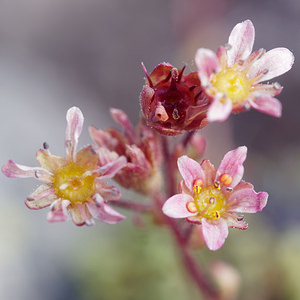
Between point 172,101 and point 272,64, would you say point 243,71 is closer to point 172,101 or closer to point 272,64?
point 272,64

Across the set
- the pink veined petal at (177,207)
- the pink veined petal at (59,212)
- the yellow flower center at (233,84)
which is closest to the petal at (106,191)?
the pink veined petal at (59,212)

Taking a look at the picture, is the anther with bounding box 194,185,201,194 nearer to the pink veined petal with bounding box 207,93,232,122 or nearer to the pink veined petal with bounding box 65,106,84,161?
the pink veined petal with bounding box 207,93,232,122

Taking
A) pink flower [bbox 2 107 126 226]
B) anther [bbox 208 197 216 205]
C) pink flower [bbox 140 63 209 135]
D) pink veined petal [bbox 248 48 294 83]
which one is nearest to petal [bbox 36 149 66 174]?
pink flower [bbox 2 107 126 226]

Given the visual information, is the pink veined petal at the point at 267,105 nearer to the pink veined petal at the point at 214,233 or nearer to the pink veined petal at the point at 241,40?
the pink veined petal at the point at 241,40

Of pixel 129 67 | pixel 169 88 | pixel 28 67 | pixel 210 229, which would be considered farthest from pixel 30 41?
pixel 210 229

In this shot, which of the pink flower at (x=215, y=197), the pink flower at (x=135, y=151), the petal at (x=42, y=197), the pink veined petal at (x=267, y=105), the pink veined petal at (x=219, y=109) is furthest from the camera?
the pink flower at (x=135, y=151)

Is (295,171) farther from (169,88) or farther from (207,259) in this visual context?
(169,88)

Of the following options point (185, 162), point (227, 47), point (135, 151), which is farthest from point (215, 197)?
point (227, 47)
